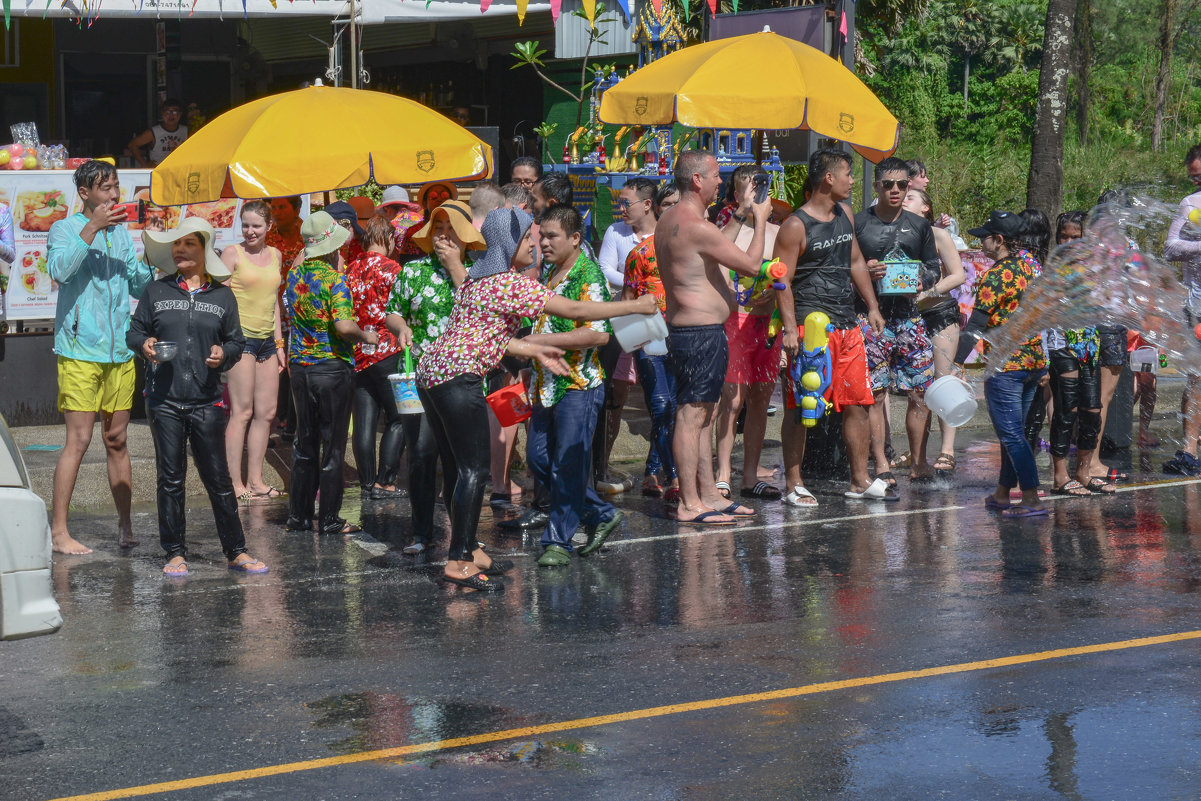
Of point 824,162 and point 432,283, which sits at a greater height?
point 824,162

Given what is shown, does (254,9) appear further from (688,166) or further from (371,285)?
(688,166)

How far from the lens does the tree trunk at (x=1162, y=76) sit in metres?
39.0

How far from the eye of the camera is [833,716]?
5488mm

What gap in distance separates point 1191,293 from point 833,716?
6.44 m

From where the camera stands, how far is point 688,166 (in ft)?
28.5

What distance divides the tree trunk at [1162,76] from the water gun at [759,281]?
32.4 m

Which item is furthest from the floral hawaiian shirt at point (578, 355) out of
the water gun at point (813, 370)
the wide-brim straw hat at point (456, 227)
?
the water gun at point (813, 370)

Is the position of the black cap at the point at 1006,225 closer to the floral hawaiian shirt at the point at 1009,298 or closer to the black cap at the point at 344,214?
the floral hawaiian shirt at the point at 1009,298

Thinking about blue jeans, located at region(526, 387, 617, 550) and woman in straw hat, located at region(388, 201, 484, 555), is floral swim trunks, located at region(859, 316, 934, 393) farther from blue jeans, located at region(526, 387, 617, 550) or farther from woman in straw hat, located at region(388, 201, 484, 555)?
woman in straw hat, located at region(388, 201, 484, 555)

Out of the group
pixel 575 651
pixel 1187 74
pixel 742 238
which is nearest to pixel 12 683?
pixel 575 651

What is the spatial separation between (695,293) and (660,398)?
116cm

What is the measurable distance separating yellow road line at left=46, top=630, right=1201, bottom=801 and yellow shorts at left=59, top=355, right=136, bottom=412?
392 cm

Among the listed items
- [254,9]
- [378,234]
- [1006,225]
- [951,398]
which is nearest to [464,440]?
[378,234]

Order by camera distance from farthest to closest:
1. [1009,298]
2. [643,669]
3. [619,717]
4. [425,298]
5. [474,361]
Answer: [1009,298]
[425,298]
[474,361]
[643,669]
[619,717]
